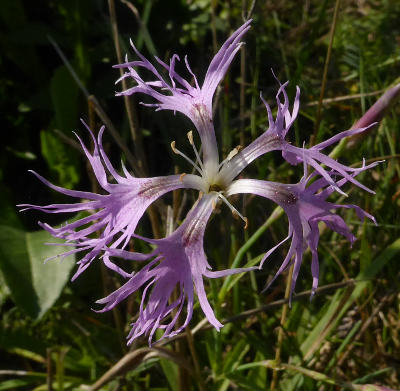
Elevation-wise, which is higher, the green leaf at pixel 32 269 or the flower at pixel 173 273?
the flower at pixel 173 273

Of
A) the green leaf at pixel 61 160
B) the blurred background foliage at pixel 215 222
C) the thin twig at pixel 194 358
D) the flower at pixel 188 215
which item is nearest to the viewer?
the flower at pixel 188 215

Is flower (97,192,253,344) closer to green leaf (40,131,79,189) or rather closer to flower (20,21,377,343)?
flower (20,21,377,343)

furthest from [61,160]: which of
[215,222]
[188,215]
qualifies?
[188,215]

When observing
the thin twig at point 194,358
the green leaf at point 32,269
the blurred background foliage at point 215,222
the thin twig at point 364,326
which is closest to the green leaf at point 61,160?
the blurred background foliage at point 215,222

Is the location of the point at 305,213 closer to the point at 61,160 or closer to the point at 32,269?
the point at 32,269

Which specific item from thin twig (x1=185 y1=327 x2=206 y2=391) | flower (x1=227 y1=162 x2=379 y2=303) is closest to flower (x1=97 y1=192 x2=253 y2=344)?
flower (x1=227 y1=162 x2=379 y2=303)

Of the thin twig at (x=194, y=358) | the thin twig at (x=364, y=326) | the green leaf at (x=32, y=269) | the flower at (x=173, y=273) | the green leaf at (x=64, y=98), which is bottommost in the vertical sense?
the thin twig at (x=364, y=326)

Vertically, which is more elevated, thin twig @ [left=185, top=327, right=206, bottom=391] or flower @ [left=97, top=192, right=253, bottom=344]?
flower @ [left=97, top=192, right=253, bottom=344]

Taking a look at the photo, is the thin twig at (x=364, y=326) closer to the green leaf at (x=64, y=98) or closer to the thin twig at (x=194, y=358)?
the thin twig at (x=194, y=358)

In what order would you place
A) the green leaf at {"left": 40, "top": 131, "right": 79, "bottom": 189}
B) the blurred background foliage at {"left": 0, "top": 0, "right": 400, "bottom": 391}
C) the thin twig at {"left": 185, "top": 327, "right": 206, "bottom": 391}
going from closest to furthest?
the thin twig at {"left": 185, "top": 327, "right": 206, "bottom": 391} → the blurred background foliage at {"left": 0, "top": 0, "right": 400, "bottom": 391} → the green leaf at {"left": 40, "top": 131, "right": 79, "bottom": 189}
